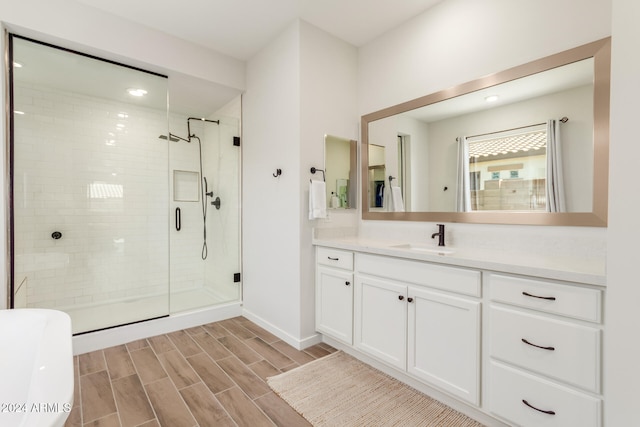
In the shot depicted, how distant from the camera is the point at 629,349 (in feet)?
3.61

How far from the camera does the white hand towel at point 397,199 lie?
2.64 meters

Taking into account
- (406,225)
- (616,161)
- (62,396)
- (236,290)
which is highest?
(616,161)

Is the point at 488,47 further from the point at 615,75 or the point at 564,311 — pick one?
the point at 564,311

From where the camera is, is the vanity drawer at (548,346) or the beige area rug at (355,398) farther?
the beige area rug at (355,398)

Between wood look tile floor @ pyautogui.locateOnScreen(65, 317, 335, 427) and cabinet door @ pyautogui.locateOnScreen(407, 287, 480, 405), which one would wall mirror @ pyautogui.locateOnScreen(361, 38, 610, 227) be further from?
wood look tile floor @ pyautogui.locateOnScreen(65, 317, 335, 427)

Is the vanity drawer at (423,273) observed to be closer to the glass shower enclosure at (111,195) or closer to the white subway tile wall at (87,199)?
the glass shower enclosure at (111,195)

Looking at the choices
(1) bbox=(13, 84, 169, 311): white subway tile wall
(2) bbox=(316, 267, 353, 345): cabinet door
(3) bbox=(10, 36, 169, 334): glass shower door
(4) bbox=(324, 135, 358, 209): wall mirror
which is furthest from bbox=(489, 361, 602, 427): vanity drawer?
(1) bbox=(13, 84, 169, 311): white subway tile wall

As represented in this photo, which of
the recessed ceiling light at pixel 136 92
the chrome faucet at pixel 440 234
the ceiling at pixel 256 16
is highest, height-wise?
the ceiling at pixel 256 16

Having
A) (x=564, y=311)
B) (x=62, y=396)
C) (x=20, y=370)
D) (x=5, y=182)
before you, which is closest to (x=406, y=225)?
(x=564, y=311)

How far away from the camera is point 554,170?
1820 millimetres

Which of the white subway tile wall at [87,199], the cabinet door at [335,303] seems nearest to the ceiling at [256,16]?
the white subway tile wall at [87,199]

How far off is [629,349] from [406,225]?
1.59 meters

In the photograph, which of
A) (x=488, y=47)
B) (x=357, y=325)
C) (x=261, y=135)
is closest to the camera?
(x=488, y=47)

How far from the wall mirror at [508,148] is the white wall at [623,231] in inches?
25.2
